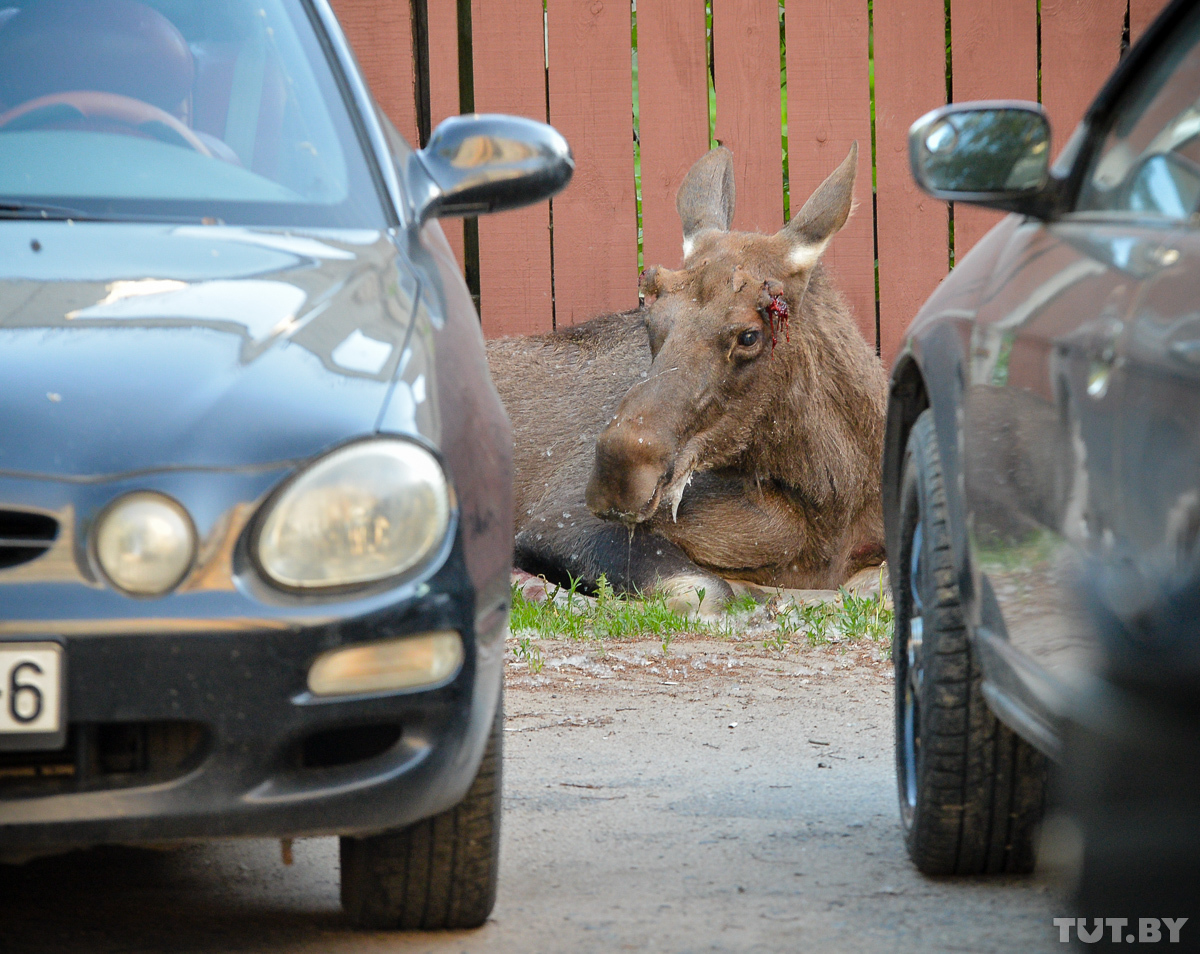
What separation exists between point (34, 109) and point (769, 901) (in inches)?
79.9

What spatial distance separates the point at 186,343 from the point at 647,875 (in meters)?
1.40

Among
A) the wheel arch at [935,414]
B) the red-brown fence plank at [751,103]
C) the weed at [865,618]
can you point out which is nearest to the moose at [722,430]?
the weed at [865,618]

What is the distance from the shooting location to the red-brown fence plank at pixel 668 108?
24.8ft

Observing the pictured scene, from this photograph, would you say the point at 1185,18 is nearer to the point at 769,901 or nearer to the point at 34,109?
the point at 769,901

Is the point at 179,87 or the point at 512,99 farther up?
the point at 512,99

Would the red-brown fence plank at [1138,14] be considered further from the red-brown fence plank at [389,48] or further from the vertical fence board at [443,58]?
the red-brown fence plank at [389,48]

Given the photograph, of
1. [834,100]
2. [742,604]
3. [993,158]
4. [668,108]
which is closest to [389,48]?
[668,108]

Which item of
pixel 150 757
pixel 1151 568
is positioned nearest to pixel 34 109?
pixel 150 757

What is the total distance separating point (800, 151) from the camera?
764 centimetres

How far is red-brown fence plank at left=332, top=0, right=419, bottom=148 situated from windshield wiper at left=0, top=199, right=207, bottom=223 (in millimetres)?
5294

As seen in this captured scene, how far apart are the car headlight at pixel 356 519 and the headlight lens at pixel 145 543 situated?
10 cm

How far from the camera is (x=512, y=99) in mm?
7605

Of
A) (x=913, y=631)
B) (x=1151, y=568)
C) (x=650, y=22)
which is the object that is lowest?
(x=913, y=631)

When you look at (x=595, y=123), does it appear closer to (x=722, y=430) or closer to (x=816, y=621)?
(x=722, y=430)
